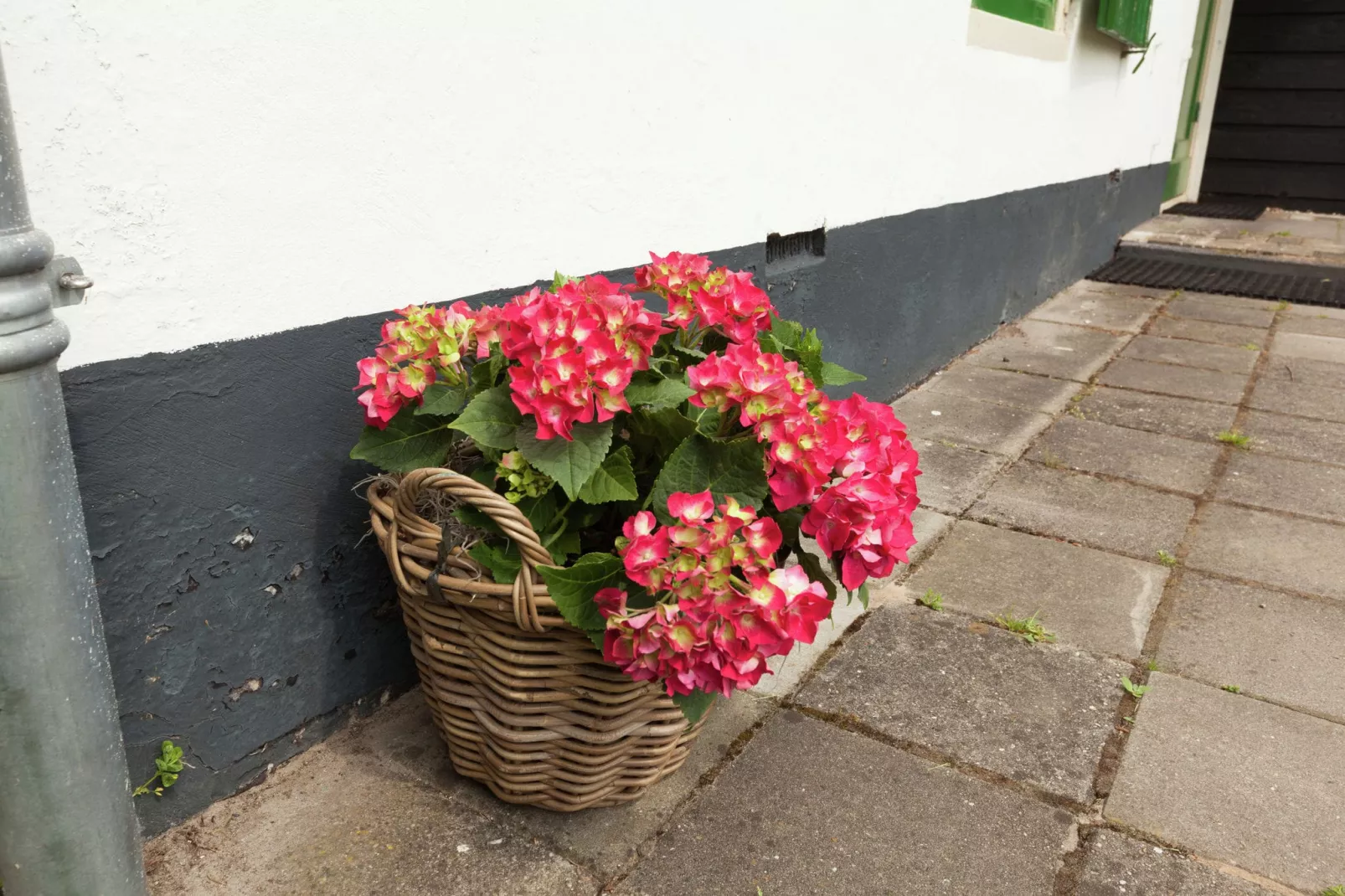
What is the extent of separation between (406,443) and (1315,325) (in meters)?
5.73

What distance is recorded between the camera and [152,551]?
5.17 feet

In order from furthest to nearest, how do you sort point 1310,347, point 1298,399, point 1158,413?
1. point 1310,347
2. point 1298,399
3. point 1158,413

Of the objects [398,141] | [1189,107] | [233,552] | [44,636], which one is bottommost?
[233,552]

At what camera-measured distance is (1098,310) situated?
19.6ft

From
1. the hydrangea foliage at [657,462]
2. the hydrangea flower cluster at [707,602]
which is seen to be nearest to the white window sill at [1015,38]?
the hydrangea foliage at [657,462]

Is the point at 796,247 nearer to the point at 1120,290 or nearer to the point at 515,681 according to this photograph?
the point at 515,681

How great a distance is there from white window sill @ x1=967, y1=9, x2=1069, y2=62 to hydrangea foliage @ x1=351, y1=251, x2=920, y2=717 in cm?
313

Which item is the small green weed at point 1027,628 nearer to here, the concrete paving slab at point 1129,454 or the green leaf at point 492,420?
the concrete paving slab at point 1129,454

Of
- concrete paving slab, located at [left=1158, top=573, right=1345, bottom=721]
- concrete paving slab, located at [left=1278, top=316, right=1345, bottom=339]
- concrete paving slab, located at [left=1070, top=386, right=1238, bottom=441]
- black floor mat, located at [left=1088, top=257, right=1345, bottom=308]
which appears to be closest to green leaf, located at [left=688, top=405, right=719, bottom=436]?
concrete paving slab, located at [left=1158, top=573, right=1345, bottom=721]

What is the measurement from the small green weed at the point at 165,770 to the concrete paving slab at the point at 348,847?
0.09m

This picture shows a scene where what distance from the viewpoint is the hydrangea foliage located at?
1.36 metres

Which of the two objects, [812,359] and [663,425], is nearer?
[663,425]

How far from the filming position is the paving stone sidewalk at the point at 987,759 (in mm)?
1637

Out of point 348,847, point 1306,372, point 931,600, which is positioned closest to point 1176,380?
point 1306,372
